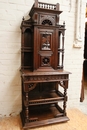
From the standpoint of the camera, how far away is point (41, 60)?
2090 mm

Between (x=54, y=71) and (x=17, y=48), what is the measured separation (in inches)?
30.4

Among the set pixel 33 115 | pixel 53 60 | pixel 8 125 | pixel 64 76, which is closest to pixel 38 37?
pixel 53 60

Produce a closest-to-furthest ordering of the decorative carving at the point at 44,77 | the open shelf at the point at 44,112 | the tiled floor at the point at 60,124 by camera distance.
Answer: the decorative carving at the point at 44,77 → the tiled floor at the point at 60,124 → the open shelf at the point at 44,112

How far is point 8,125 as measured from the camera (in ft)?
6.83

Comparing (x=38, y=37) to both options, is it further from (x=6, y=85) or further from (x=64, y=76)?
(x=6, y=85)

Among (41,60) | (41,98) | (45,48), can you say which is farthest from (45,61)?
(41,98)

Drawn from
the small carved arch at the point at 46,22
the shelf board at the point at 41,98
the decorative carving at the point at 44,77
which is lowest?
the shelf board at the point at 41,98

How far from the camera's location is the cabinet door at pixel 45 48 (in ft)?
6.75

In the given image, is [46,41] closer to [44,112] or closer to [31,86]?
[31,86]

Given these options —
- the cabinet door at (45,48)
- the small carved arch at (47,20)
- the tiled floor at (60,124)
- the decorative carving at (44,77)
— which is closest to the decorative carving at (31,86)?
the decorative carving at (44,77)

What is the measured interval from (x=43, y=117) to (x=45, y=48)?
1164 millimetres

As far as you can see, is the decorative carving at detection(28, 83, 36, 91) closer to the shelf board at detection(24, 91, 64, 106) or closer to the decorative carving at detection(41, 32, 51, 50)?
the shelf board at detection(24, 91, 64, 106)

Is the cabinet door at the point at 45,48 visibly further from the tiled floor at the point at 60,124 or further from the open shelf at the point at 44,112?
the tiled floor at the point at 60,124

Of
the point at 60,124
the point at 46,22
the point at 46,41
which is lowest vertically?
the point at 60,124
